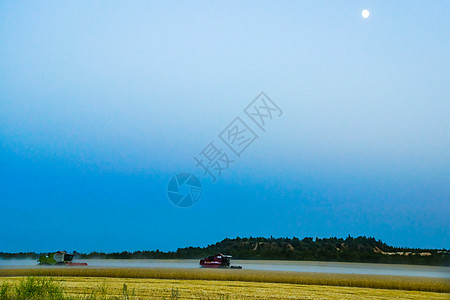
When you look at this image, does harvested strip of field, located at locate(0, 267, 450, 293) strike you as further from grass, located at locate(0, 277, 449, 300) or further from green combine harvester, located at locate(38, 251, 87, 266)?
green combine harvester, located at locate(38, 251, 87, 266)

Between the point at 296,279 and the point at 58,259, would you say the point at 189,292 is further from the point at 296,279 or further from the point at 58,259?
the point at 58,259

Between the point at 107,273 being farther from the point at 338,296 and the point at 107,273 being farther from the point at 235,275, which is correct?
the point at 338,296

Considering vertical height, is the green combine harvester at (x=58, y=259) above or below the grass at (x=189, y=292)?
above

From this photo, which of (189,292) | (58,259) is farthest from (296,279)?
(58,259)

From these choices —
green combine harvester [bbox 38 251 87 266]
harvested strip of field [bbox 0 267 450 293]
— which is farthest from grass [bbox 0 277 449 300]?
green combine harvester [bbox 38 251 87 266]

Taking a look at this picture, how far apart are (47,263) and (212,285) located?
1516cm

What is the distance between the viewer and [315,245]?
43.4 m

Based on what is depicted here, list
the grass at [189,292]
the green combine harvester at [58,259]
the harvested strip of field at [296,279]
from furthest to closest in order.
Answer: the green combine harvester at [58,259]
the harvested strip of field at [296,279]
the grass at [189,292]

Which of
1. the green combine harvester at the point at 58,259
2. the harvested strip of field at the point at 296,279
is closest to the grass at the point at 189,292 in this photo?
the harvested strip of field at the point at 296,279

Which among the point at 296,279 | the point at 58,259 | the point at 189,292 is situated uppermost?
the point at 58,259

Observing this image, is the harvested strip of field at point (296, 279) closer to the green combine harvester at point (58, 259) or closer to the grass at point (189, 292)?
the grass at point (189, 292)

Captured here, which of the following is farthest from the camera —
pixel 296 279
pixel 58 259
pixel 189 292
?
pixel 58 259

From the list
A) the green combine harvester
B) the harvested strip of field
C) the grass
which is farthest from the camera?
the green combine harvester

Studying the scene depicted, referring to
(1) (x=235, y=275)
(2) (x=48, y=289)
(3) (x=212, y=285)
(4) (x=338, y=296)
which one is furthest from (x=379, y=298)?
(2) (x=48, y=289)
